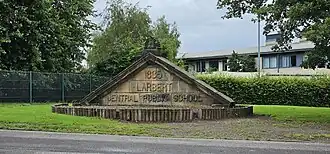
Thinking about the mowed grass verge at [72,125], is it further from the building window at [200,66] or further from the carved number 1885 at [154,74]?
the building window at [200,66]

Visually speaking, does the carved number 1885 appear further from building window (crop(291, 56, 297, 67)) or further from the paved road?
building window (crop(291, 56, 297, 67))

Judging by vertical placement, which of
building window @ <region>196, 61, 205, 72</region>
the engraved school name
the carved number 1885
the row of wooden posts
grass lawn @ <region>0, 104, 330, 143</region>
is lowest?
grass lawn @ <region>0, 104, 330, 143</region>

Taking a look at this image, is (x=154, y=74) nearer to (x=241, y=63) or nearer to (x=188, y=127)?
(x=188, y=127)

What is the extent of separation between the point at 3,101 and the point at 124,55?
18886 millimetres

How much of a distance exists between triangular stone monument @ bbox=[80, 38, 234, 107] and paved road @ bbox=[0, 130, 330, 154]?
8.70m

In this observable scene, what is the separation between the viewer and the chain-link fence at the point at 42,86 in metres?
34.3

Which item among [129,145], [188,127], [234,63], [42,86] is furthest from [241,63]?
[129,145]

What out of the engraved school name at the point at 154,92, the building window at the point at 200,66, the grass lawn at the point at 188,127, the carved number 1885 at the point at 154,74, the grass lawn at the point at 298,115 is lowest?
the grass lawn at the point at 298,115

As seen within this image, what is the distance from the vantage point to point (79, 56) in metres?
49.6

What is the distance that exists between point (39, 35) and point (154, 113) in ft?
72.6

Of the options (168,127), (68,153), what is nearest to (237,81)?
(168,127)

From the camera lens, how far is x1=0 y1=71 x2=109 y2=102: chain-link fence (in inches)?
1350

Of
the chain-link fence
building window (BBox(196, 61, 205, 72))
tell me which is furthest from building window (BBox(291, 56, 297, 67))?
the chain-link fence

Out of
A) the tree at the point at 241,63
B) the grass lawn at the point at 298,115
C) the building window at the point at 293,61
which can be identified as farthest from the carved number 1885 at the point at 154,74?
the tree at the point at 241,63
